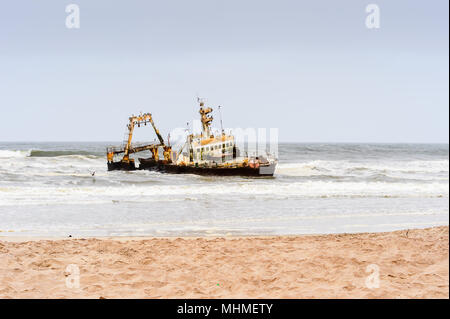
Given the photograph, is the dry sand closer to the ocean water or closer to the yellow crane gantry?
the ocean water

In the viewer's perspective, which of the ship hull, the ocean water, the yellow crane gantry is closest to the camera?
the ocean water

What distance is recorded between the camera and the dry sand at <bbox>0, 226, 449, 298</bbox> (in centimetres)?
561

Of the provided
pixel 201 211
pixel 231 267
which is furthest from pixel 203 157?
pixel 231 267

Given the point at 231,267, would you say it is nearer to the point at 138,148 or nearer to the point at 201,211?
the point at 201,211

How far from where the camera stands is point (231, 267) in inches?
273

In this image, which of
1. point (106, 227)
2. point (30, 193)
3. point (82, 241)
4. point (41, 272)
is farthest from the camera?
point (30, 193)

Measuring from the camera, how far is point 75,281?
6164 millimetres

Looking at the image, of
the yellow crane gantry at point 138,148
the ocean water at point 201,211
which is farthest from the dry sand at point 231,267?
the yellow crane gantry at point 138,148

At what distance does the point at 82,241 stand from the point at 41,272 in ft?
8.41

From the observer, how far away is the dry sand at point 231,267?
5605 millimetres

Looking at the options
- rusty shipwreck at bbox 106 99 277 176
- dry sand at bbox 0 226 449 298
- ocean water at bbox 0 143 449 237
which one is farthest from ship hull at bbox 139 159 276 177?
dry sand at bbox 0 226 449 298

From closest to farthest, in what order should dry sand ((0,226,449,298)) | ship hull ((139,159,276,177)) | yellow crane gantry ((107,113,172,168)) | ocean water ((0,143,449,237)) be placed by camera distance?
dry sand ((0,226,449,298)) → ocean water ((0,143,449,237)) → ship hull ((139,159,276,177)) → yellow crane gantry ((107,113,172,168))
